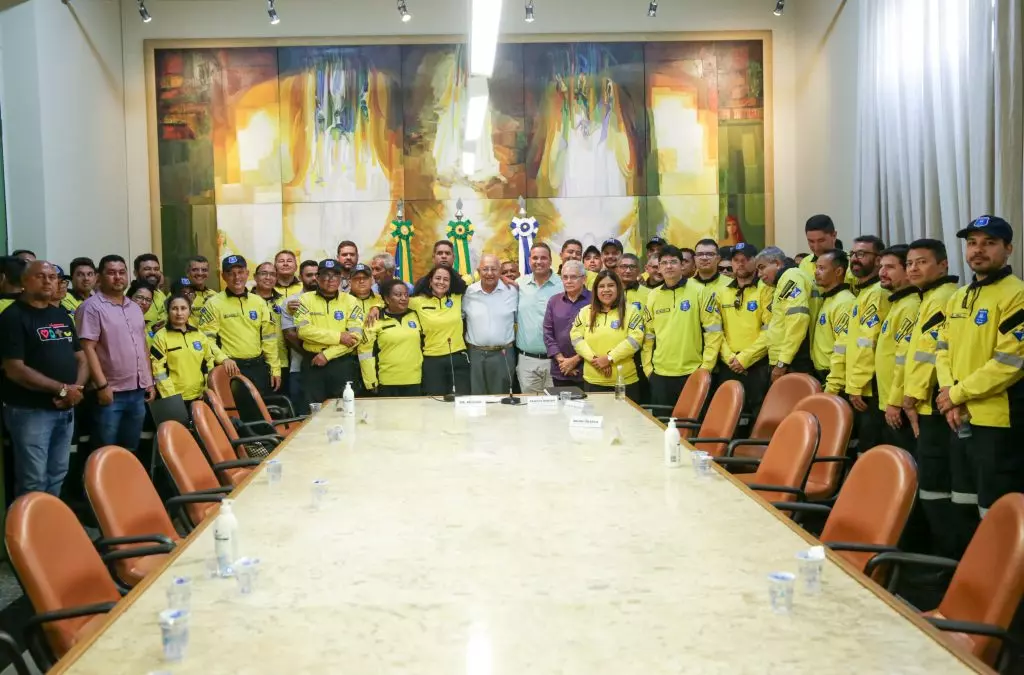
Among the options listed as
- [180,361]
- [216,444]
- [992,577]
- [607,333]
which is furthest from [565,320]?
[992,577]

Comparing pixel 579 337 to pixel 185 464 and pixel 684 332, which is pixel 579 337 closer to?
pixel 684 332

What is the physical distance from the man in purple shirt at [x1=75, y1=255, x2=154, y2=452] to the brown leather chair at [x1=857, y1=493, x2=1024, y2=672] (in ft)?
15.7

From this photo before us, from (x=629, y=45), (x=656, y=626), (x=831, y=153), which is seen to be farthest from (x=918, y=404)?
(x=629, y=45)

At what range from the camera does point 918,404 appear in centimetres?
455

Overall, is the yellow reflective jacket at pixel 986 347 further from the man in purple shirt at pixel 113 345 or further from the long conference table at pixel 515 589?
the man in purple shirt at pixel 113 345

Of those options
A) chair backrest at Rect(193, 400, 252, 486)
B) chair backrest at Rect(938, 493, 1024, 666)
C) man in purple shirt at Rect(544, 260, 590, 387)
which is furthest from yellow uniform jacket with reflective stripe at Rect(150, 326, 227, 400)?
chair backrest at Rect(938, 493, 1024, 666)

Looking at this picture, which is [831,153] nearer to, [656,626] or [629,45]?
[629,45]

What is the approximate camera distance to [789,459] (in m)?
3.54

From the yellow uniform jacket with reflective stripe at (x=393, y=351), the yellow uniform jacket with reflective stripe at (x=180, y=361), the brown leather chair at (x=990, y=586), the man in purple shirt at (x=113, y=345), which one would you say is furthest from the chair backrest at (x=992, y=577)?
the yellow uniform jacket with reflective stripe at (x=180, y=361)

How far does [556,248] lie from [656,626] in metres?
7.99

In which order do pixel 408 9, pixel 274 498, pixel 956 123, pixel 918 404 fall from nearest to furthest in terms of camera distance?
pixel 274 498
pixel 918 404
pixel 956 123
pixel 408 9

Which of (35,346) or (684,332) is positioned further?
(684,332)

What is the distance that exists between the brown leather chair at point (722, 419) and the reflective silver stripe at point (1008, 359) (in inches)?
45.9

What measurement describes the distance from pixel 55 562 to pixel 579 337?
170 inches
